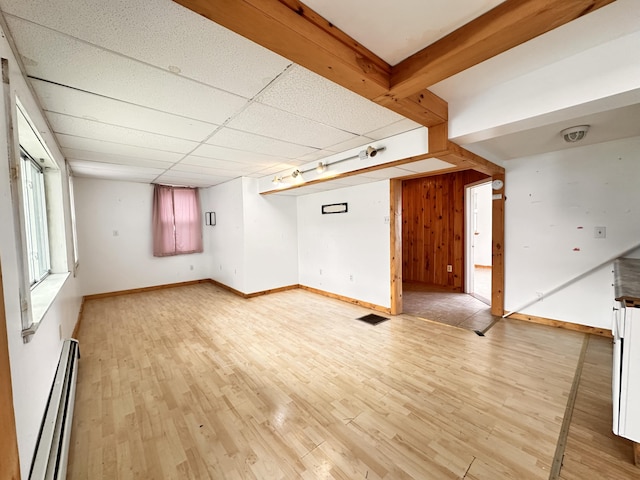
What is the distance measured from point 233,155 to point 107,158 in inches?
68.8

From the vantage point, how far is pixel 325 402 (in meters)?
1.97

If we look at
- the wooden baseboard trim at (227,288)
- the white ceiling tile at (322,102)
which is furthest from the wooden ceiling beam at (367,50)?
the wooden baseboard trim at (227,288)

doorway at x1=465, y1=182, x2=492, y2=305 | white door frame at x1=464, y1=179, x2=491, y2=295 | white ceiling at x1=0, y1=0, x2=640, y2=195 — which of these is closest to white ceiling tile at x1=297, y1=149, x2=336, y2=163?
white ceiling at x1=0, y1=0, x2=640, y2=195

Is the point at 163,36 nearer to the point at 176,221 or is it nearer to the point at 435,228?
the point at 176,221

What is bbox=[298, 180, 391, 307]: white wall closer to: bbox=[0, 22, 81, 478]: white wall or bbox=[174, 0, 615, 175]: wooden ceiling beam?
bbox=[174, 0, 615, 175]: wooden ceiling beam

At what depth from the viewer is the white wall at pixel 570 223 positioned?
285cm

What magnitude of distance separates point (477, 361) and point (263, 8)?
315 cm

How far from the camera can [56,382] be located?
1850 millimetres

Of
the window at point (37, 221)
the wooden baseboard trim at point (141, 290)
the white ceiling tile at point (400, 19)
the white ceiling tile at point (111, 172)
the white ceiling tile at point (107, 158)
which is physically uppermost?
the white ceiling tile at point (111, 172)

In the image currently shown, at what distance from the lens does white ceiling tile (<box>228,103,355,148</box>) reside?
6.96ft

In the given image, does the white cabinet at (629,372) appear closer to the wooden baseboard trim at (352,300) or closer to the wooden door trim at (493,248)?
the wooden door trim at (493,248)

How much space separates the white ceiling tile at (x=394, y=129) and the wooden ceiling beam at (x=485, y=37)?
0.79 meters

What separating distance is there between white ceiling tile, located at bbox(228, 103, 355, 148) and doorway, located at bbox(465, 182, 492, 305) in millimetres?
3202

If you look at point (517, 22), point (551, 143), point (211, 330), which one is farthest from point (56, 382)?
point (551, 143)
